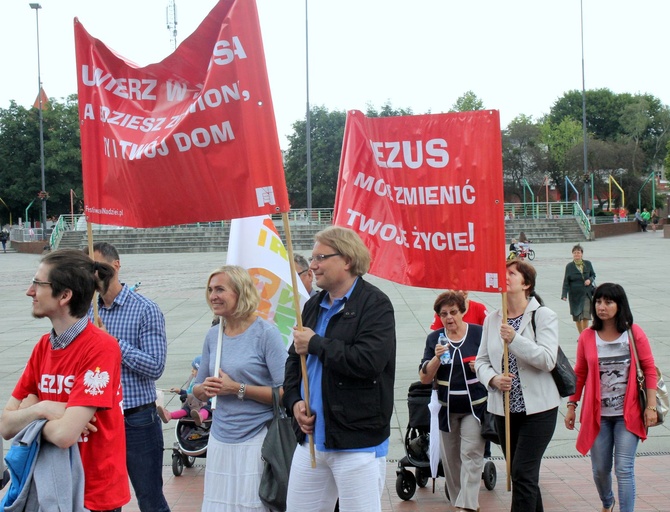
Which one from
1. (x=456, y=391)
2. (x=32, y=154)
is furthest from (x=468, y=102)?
(x=456, y=391)

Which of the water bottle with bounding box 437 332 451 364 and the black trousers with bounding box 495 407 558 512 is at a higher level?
the water bottle with bounding box 437 332 451 364

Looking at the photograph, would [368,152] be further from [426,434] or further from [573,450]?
[573,450]

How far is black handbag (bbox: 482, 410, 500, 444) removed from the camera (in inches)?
216

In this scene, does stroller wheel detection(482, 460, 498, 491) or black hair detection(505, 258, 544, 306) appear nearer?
black hair detection(505, 258, 544, 306)

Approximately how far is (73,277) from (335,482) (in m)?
1.52

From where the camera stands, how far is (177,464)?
22.3 ft

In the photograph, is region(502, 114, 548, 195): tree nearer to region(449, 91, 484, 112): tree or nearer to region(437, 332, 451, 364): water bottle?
region(449, 91, 484, 112): tree

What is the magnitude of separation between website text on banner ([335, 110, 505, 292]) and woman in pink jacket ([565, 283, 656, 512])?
90 centimetres

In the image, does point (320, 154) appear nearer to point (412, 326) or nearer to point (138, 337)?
point (412, 326)

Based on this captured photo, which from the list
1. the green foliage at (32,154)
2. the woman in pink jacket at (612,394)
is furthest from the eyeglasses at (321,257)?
the green foliage at (32,154)

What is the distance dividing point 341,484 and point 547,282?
2033cm

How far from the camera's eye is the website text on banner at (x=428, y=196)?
504 cm

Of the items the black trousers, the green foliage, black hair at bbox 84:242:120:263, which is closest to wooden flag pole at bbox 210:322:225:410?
black hair at bbox 84:242:120:263

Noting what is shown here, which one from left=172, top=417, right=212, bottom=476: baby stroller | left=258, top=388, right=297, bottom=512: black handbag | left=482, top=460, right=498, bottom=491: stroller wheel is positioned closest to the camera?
left=258, top=388, right=297, bottom=512: black handbag
